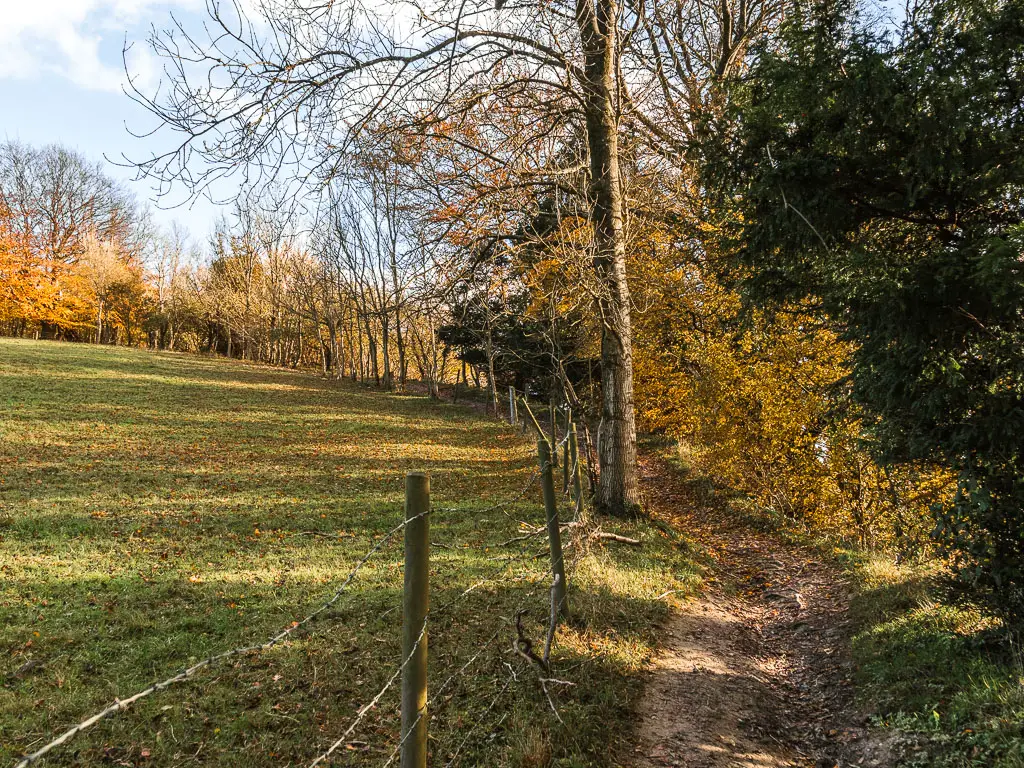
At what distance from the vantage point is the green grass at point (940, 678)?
10.4 feet

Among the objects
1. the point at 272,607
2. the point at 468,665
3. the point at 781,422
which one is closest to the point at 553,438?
the point at 781,422

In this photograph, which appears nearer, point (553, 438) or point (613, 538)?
point (613, 538)

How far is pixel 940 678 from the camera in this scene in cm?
390

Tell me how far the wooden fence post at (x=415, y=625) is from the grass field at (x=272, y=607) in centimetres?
126

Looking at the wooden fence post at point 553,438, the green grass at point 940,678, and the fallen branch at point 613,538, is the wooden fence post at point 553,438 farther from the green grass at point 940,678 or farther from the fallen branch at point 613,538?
the green grass at point 940,678

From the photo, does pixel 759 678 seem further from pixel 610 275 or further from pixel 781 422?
pixel 610 275

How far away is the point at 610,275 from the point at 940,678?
592 cm

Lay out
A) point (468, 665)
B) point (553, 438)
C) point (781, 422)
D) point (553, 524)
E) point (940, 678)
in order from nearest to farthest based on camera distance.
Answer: point (940, 678) → point (468, 665) → point (553, 524) → point (553, 438) → point (781, 422)

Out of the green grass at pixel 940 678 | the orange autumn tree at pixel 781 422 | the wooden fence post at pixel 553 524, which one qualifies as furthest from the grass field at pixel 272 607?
the orange autumn tree at pixel 781 422

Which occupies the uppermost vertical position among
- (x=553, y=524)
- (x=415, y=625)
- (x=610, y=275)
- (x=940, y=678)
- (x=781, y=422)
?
(x=610, y=275)

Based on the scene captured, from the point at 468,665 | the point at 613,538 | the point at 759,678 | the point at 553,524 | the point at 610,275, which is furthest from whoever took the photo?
the point at 610,275

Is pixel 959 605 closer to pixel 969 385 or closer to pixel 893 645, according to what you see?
pixel 893 645

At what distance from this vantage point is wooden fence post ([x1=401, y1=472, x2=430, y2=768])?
2480mm

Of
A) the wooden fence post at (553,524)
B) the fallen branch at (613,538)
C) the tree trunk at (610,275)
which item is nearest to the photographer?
the wooden fence post at (553,524)
